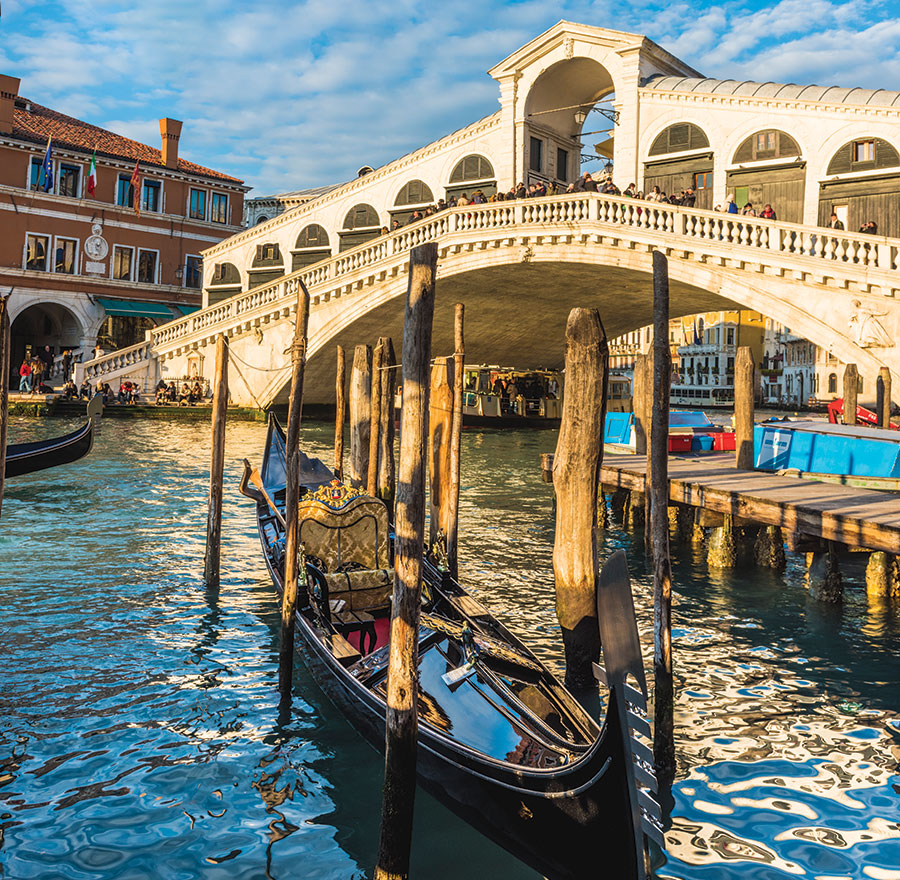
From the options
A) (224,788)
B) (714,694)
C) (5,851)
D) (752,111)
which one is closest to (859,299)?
(752,111)

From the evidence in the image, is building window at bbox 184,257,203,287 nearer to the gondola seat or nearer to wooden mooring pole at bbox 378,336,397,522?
wooden mooring pole at bbox 378,336,397,522

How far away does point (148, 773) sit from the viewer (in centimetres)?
376

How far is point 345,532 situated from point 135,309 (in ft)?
74.6

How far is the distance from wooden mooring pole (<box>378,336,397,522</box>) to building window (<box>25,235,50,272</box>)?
19238 millimetres

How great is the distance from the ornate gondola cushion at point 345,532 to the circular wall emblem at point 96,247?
894 inches

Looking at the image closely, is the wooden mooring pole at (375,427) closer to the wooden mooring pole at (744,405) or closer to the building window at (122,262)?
the wooden mooring pole at (744,405)

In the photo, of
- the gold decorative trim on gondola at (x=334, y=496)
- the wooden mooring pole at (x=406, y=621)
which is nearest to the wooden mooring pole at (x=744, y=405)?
the gold decorative trim on gondola at (x=334, y=496)

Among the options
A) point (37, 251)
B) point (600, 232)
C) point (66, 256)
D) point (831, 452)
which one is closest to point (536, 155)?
point (600, 232)

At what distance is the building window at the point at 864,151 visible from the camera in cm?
1556

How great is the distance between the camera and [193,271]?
27.8 metres

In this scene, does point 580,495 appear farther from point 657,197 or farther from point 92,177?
point 92,177

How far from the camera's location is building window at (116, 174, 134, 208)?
2570 centimetres

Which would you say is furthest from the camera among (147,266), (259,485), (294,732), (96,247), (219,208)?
(219,208)

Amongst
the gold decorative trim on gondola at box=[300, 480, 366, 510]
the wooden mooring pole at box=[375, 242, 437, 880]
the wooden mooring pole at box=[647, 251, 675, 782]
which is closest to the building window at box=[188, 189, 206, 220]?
the gold decorative trim on gondola at box=[300, 480, 366, 510]
